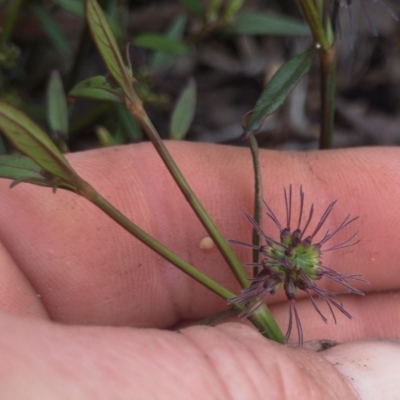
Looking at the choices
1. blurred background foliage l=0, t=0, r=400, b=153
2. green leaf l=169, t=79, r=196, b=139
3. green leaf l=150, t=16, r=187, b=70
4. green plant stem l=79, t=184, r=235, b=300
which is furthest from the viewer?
blurred background foliage l=0, t=0, r=400, b=153

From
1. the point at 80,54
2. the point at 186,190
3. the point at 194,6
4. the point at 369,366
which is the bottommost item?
the point at 369,366

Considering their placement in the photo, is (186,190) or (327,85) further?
(327,85)

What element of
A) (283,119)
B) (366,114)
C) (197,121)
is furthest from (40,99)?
(366,114)

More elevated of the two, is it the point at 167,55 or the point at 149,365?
the point at 167,55

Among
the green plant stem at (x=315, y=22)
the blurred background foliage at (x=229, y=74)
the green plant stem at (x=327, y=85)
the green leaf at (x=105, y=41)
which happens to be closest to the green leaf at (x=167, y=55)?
the blurred background foliage at (x=229, y=74)

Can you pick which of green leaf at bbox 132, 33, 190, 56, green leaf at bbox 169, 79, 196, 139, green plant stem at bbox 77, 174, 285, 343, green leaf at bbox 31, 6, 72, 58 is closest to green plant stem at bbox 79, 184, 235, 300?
green plant stem at bbox 77, 174, 285, 343

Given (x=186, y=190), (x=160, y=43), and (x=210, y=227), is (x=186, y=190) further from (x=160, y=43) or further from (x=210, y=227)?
(x=160, y=43)

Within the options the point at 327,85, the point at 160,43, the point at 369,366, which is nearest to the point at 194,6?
the point at 160,43

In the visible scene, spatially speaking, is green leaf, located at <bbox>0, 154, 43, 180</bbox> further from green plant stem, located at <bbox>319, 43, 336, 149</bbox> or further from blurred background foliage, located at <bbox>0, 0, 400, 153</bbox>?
blurred background foliage, located at <bbox>0, 0, 400, 153</bbox>
